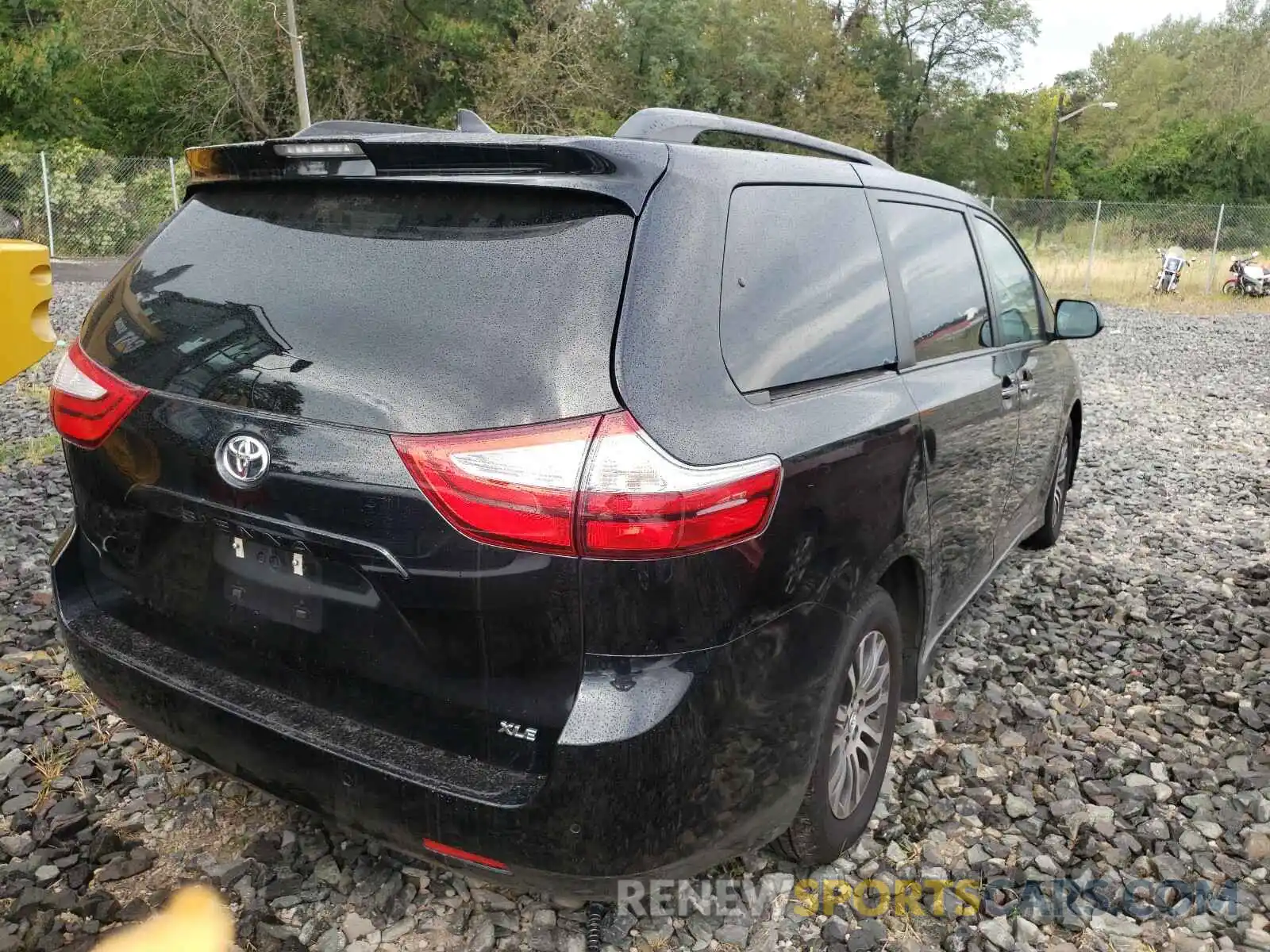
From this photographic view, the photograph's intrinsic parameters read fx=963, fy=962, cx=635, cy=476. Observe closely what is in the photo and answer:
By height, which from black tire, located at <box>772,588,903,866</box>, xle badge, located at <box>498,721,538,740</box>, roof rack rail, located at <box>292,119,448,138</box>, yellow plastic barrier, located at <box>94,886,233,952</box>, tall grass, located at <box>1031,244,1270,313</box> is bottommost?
tall grass, located at <box>1031,244,1270,313</box>

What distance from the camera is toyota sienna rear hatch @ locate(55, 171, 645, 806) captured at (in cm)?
173

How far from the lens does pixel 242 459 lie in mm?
1864

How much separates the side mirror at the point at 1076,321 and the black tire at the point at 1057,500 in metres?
0.79

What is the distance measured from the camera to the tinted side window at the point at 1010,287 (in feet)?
12.2

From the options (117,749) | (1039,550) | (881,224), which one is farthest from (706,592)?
(1039,550)

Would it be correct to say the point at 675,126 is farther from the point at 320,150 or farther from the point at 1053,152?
the point at 1053,152

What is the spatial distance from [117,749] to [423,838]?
1.58 metres

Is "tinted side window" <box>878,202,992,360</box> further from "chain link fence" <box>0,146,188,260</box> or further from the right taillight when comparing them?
"chain link fence" <box>0,146,188,260</box>

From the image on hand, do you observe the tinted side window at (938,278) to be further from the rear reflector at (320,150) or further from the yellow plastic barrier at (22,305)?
the yellow plastic barrier at (22,305)

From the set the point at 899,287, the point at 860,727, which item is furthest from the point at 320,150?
the point at 860,727

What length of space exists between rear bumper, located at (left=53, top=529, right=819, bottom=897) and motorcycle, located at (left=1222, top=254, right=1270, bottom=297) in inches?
1001

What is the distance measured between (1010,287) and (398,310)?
2.91 metres

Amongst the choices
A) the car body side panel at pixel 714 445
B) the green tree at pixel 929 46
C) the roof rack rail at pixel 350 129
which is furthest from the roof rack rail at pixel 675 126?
the green tree at pixel 929 46

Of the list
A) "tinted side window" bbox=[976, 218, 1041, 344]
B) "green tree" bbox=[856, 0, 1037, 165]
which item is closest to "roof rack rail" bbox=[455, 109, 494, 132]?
"tinted side window" bbox=[976, 218, 1041, 344]
